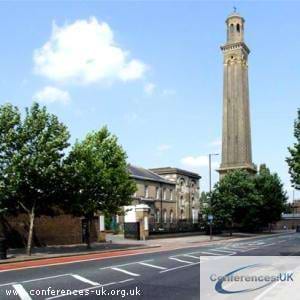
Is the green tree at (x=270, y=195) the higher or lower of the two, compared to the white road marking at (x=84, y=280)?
higher

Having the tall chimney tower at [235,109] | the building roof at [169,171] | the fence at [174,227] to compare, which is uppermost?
the tall chimney tower at [235,109]

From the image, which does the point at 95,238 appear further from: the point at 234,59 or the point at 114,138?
the point at 234,59

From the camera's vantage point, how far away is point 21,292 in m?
13.9

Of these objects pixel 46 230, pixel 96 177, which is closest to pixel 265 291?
pixel 96 177

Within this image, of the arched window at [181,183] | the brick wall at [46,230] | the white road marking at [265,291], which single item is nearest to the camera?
the white road marking at [265,291]

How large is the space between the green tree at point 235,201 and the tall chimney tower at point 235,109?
115ft

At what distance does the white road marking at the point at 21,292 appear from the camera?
13000mm

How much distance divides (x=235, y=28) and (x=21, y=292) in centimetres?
10647

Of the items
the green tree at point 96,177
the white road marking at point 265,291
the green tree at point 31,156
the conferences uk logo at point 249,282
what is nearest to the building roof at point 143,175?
the green tree at point 96,177

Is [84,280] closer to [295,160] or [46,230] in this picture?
[295,160]

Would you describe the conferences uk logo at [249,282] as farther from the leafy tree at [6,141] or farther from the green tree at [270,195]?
the green tree at [270,195]

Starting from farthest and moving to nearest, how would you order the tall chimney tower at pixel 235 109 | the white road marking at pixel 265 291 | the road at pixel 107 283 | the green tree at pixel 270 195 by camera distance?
the tall chimney tower at pixel 235 109 < the green tree at pixel 270 195 < the road at pixel 107 283 < the white road marking at pixel 265 291

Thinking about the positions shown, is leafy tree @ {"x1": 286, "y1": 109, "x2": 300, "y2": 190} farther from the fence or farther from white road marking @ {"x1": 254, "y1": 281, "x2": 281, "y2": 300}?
the fence

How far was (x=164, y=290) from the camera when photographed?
1447cm
